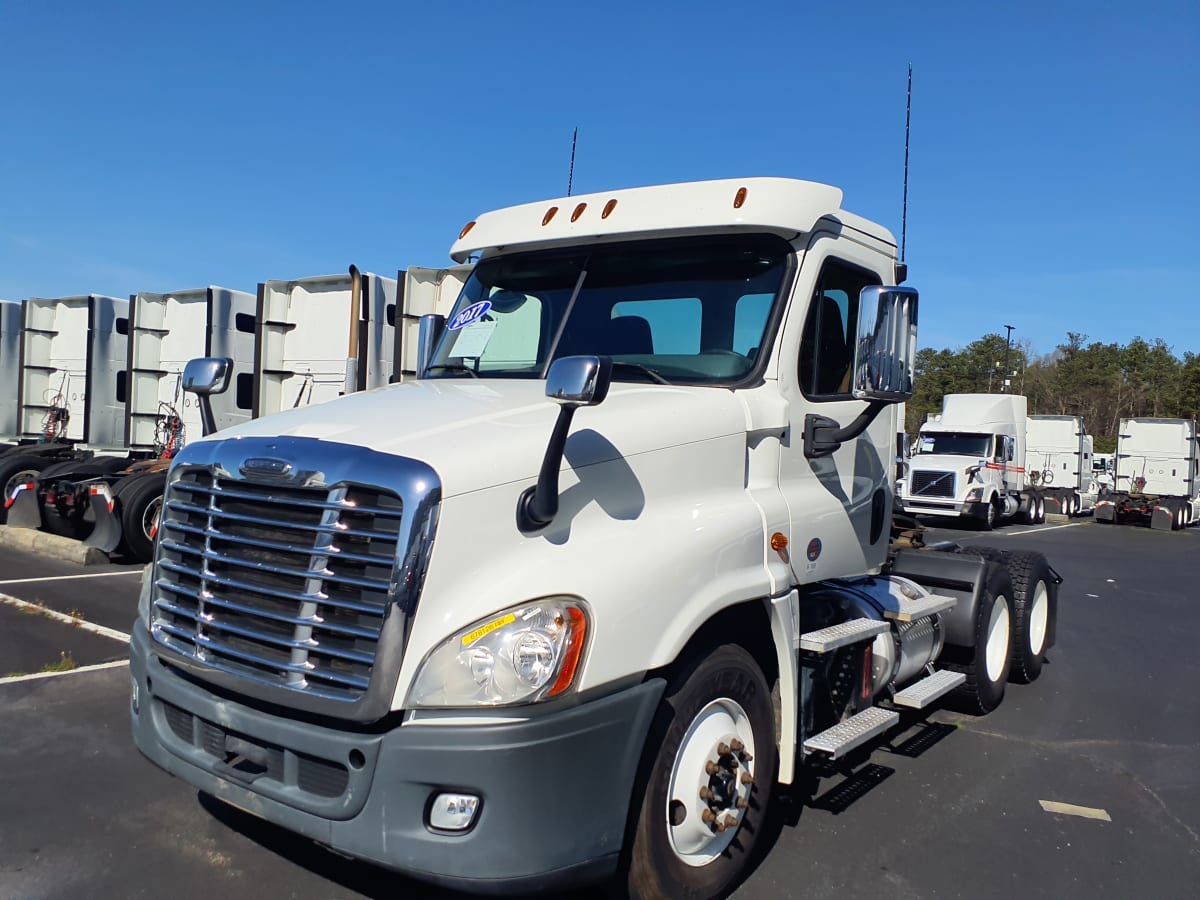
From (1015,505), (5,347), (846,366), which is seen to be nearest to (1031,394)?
(1015,505)

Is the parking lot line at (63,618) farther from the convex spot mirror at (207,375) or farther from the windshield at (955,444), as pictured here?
the windshield at (955,444)

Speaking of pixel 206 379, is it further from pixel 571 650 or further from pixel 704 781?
pixel 704 781

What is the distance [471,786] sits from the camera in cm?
266

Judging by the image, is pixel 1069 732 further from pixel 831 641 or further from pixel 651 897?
pixel 651 897

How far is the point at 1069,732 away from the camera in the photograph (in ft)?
19.6

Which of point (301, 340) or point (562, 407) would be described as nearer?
point (562, 407)

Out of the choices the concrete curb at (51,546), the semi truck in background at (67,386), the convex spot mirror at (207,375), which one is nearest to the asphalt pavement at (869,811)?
the convex spot mirror at (207,375)

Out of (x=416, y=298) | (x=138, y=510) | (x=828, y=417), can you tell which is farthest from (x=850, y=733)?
(x=138, y=510)

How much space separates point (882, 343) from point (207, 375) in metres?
2.95

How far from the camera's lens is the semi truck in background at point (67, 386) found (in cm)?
1427

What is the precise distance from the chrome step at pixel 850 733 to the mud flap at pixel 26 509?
1172 centimetres

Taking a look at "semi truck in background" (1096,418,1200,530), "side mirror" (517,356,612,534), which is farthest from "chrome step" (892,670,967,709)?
"semi truck in background" (1096,418,1200,530)

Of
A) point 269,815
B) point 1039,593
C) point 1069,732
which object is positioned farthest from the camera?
point 1039,593

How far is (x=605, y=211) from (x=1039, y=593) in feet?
15.9
